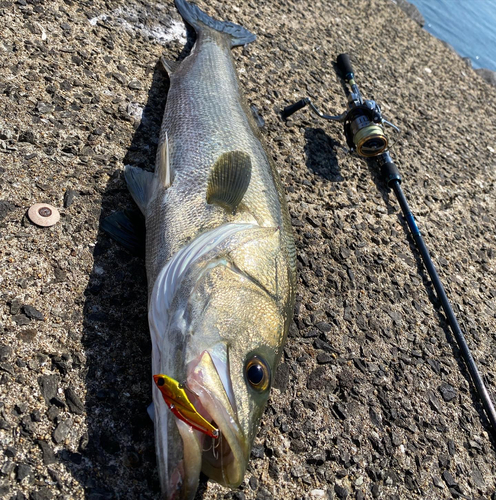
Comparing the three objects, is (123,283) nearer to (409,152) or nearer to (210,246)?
(210,246)

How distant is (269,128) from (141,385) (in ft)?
8.59

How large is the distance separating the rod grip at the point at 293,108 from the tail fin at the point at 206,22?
91 centimetres

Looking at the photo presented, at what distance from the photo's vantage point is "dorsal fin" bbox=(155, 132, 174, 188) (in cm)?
262

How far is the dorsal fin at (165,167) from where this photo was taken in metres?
2.62

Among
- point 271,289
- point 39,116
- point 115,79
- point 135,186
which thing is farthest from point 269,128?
point 271,289

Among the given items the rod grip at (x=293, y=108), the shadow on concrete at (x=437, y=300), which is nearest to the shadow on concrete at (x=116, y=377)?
the rod grip at (x=293, y=108)

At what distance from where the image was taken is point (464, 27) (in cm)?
1220

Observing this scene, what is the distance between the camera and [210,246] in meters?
2.21

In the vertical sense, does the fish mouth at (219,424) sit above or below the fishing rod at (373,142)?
below

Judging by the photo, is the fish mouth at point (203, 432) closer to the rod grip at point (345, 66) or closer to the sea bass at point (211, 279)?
the sea bass at point (211, 279)

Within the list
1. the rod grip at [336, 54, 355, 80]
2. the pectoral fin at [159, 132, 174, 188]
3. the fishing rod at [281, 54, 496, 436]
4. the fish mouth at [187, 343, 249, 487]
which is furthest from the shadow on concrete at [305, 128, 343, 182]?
the fish mouth at [187, 343, 249, 487]

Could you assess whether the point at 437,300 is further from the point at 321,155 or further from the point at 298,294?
the point at 321,155

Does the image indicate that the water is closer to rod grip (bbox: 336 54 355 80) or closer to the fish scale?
rod grip (bbox: 336 54 355 80)

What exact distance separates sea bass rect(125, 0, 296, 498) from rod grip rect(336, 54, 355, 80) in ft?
6.61
